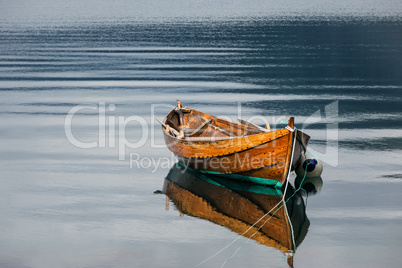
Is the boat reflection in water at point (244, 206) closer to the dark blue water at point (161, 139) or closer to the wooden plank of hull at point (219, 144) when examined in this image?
the dark blue water at point (161, 139)

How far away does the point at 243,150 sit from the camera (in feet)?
71.5

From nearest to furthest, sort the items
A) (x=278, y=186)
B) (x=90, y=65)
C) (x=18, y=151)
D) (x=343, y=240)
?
1. (x=343, y=240)
2. (x=278, y=186)
3. (x=18, y=151)
4. (x=90, y=65)

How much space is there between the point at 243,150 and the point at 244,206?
182cm

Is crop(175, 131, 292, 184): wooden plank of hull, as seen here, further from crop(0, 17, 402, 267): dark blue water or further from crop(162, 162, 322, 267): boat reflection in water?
crop(0, 17, 402, 267): dark blue water

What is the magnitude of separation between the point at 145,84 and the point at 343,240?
2507cm

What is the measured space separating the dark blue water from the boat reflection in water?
37cm

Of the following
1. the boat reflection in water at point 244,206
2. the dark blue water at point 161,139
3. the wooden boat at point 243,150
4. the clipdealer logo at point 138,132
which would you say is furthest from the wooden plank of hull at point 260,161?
the dark blue water at point 161,139

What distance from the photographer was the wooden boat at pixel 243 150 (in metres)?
21.3

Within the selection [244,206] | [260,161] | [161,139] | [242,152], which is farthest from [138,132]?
[244,206]

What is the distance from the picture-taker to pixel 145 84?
137 feet

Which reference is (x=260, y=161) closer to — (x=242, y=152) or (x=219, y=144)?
(x=242, y=152)

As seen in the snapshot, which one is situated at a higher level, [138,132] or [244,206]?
[138,132]

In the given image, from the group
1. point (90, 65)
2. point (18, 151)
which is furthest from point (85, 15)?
point (18, 151)

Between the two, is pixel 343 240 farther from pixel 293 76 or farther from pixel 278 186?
pixel 293 76
